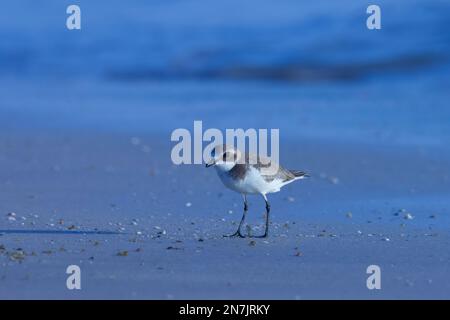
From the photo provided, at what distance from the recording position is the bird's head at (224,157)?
24.3 ft

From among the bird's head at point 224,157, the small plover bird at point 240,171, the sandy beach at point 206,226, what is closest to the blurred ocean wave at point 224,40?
the sandy beach at point 206,226

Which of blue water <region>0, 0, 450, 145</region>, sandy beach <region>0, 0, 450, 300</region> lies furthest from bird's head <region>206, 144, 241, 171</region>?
blue water <region>0, 0, 450, 145</region>

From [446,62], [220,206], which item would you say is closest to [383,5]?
[446,62]

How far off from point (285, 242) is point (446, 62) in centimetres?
1099

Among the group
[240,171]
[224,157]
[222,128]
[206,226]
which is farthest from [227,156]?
[222,128]

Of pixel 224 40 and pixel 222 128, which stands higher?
pixel 224 40

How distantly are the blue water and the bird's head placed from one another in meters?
4.58

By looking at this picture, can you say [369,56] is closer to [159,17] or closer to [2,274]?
[159,17]

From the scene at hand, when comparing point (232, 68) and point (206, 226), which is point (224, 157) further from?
point (232, 68)

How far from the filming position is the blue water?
44.4 feet

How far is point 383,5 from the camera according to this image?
21.4 meters

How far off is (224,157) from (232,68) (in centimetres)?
1249

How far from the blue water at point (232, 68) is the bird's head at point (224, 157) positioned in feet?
15.0

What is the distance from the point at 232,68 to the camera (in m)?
19.8
